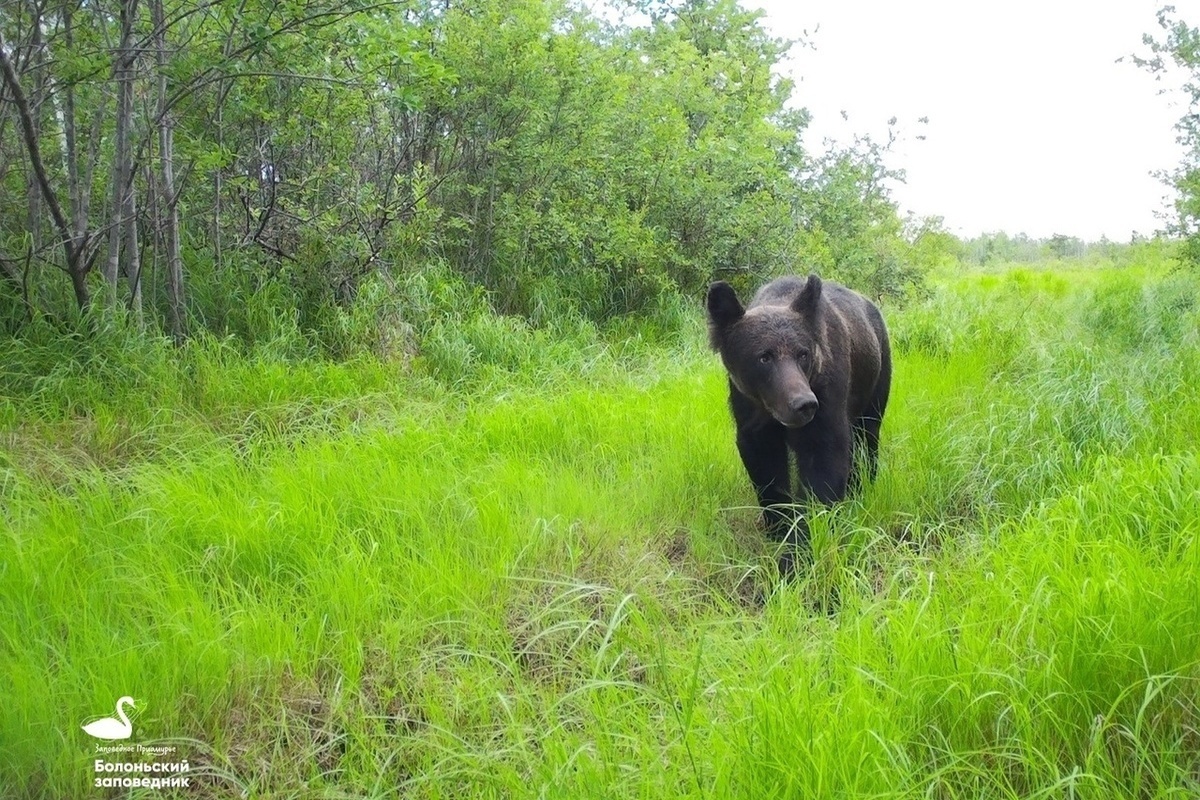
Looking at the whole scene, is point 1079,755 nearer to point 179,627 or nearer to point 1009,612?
point 1009,612

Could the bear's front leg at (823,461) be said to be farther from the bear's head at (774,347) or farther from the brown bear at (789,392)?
the bear's head at (774,347)

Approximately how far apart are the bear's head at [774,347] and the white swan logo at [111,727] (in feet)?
8.76

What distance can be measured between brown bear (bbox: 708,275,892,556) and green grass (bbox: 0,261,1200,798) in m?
0.25

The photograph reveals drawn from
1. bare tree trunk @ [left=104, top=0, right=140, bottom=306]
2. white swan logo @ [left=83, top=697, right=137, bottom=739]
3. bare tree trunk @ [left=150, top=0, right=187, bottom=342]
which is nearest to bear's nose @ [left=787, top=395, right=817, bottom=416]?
white swan logo @ [left=83, top=697, right=137, bottom=739]

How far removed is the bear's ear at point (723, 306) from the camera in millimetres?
3992

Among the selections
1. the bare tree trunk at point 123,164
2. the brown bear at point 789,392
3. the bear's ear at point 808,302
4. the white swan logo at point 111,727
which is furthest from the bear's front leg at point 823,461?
the bare tree trunk at point 123,164

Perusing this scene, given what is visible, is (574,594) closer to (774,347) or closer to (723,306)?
(774,347)

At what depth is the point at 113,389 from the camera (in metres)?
5.19

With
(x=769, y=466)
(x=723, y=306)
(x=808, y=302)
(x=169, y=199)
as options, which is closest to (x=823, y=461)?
(x=769, y=466)

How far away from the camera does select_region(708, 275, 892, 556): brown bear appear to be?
3754 millimetres

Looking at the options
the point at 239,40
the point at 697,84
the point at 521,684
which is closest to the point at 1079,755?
the point at 521,684

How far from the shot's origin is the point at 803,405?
3.48 m

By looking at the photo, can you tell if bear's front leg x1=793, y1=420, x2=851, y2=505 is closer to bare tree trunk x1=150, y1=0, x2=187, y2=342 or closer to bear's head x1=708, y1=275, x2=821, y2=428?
bear's head x1=708, y1=275, x2=821, y2=428

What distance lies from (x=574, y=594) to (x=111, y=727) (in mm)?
1584
